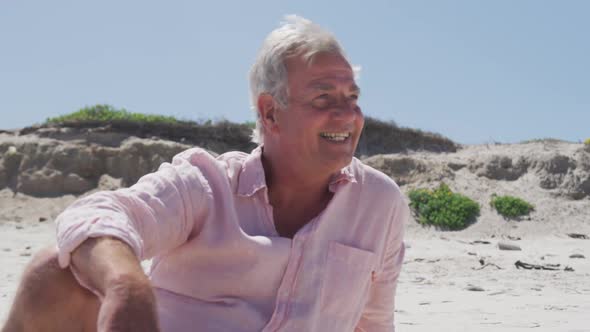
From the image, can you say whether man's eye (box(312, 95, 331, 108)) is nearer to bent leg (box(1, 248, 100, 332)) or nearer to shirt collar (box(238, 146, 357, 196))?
shirt collar (box(238, 146, 357, 196))

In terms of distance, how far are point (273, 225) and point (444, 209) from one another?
431 inches

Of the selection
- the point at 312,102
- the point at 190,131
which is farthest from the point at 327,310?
the point at 190,131

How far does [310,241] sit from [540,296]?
3.85 meters

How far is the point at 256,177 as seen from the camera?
208cm

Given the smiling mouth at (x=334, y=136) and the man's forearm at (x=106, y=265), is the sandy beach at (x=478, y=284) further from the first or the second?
the smiling mouth at (x=334, y=136)

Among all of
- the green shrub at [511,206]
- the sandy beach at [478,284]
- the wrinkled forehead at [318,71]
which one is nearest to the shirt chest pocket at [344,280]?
the wrinkled forehead at [318,71]

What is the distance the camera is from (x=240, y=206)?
2041 mm

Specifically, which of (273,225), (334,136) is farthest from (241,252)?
(334,136)

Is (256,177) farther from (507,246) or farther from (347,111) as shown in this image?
(507,246)

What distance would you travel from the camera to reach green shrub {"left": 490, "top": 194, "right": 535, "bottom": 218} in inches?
503

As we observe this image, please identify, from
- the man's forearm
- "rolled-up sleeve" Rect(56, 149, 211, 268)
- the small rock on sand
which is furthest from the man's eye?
the small rock on sand

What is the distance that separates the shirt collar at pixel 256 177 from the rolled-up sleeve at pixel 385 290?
25 centimetres

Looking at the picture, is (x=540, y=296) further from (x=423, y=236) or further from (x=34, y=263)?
(x=423, y=236)

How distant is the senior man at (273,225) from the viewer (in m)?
1.58
